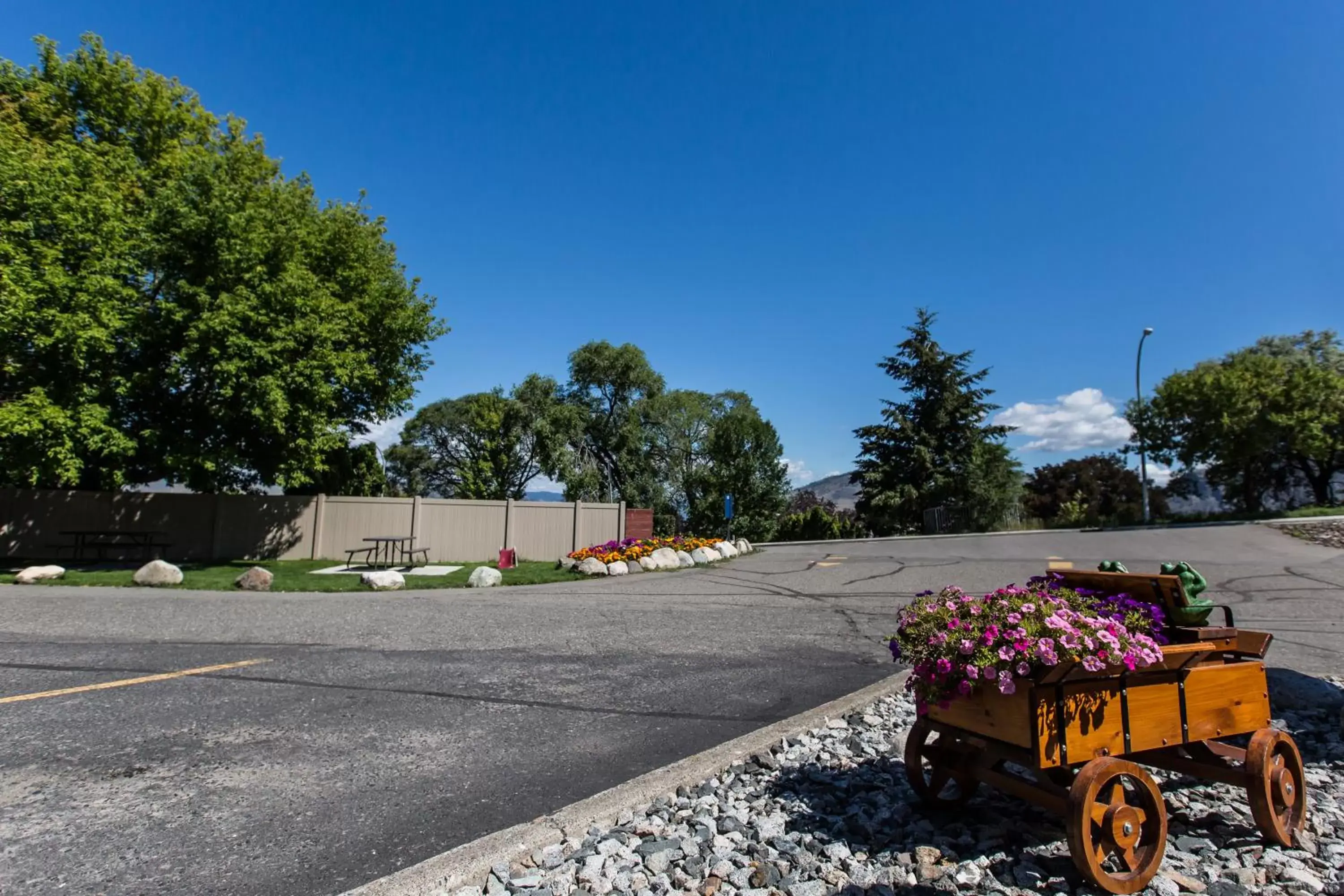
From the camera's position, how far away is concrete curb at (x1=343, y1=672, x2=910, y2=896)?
8.21 feet

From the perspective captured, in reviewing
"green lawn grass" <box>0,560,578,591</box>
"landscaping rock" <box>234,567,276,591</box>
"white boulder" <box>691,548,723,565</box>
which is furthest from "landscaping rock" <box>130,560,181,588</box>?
"white boulder" <box>691,548,723,565</box>

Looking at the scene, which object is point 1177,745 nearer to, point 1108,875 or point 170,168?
point 1108,875

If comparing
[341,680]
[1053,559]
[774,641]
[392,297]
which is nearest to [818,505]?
[1053,559]

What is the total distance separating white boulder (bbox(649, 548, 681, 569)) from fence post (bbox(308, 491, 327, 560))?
1009cm

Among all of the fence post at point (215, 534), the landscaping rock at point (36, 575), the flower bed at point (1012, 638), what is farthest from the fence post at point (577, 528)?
the flower bed at point (1012, 638)

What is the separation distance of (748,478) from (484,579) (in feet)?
58.6

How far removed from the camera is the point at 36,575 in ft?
41.9

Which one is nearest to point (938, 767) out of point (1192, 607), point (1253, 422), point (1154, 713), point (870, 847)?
point (870, 847)

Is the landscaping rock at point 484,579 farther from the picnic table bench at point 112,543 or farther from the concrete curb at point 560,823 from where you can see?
the picnic table bench at point 112,543

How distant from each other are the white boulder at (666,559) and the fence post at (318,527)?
397 inches

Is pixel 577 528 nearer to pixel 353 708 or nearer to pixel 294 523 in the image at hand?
pixel 294 523

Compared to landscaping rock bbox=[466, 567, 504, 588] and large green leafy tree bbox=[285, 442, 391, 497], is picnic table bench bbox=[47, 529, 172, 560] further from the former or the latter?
landscaping rock bbox=[466, 567, 504, 588]

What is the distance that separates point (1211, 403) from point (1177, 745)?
105 ft

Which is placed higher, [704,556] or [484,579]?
[704,556]
